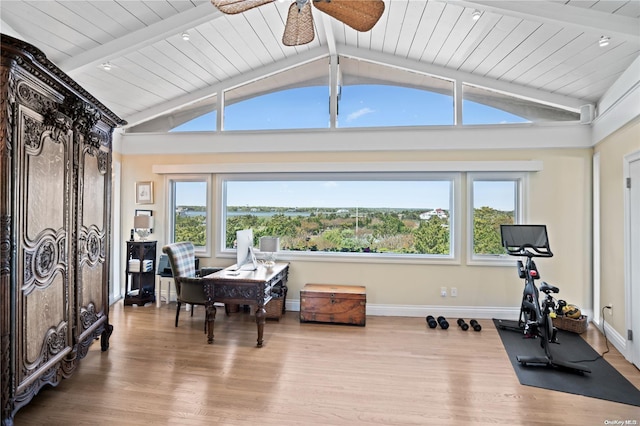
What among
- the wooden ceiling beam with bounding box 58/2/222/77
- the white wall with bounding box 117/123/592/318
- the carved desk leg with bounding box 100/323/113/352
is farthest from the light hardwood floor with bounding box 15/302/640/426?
the wooden ceiling beam with bounding box 58/2/222/77

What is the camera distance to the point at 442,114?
4.18m

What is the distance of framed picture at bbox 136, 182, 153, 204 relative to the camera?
4688 mm

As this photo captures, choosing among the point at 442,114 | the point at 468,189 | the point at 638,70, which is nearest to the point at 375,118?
the point at 442,114

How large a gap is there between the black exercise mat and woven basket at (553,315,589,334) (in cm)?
17

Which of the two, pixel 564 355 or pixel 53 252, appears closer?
pixel 53 252

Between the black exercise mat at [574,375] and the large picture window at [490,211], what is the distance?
3.93 ft

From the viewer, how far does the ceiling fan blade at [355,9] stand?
1.77 m

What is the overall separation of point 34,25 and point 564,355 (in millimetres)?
5728

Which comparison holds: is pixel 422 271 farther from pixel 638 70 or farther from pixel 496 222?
pixel 638 70

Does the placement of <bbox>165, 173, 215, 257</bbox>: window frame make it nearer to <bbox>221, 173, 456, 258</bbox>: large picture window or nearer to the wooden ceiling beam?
<bbox>221, 173, 456, 258</bbox>: large picture window

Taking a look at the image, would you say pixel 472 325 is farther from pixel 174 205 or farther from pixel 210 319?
pixel 174 205

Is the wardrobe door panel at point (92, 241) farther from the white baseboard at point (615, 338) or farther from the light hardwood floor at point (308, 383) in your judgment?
the white baseboard at point (615, 338)

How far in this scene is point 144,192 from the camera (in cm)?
471

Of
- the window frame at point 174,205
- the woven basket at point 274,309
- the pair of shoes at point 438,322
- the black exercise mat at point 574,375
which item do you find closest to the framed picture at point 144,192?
the window frame at point 174,205
